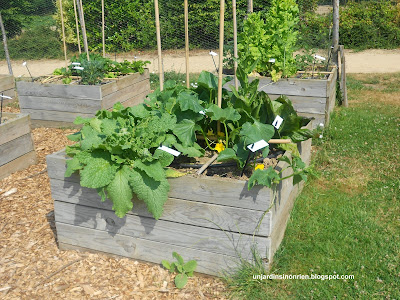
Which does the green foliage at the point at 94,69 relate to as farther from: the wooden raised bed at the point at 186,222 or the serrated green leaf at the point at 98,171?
the serrated green leaf at the point at 98,171

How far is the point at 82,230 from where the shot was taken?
2.82 m

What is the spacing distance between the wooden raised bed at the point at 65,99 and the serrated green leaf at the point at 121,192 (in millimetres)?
3079

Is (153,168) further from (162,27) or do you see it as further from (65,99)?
(162,27)

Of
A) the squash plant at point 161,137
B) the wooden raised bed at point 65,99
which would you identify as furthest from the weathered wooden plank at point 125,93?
the squash plant at point 161,137

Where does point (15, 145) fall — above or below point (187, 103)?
below

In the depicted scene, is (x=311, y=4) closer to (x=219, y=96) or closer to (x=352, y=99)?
(x=352, y=99)

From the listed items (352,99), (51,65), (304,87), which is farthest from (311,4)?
(304,87)

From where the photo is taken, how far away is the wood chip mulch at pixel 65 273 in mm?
2494

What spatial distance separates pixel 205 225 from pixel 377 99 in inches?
197

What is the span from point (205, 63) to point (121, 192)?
9.05 meters

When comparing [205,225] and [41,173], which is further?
[41,173]

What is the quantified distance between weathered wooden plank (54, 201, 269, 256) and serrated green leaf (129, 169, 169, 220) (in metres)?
0.18

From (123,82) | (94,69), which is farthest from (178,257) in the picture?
(123,82)

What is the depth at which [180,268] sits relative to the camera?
2.56m
